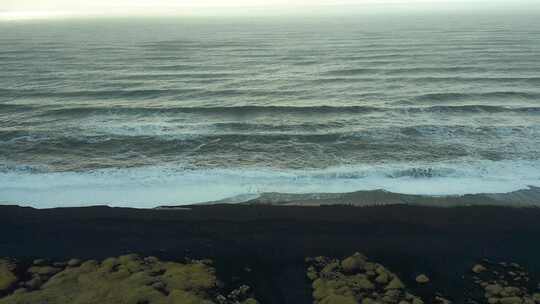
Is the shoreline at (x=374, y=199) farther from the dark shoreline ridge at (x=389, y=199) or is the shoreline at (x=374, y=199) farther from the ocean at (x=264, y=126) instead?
the ocean at (x=264, y=126)

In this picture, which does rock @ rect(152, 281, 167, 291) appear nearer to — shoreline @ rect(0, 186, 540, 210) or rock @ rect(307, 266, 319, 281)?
rock @ rect(307, 266, 319, 281)

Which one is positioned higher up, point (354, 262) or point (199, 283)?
point (354, 262)

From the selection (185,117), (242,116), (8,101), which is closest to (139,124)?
(185,117)

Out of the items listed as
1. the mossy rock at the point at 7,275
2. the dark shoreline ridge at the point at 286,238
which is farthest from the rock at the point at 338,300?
the mossy rock at the point at 7,275

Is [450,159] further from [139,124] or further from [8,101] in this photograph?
[8,101]

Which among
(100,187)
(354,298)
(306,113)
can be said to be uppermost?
(306,113)

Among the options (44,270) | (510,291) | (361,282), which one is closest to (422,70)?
(510,291)

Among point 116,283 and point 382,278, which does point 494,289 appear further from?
point 116,283
